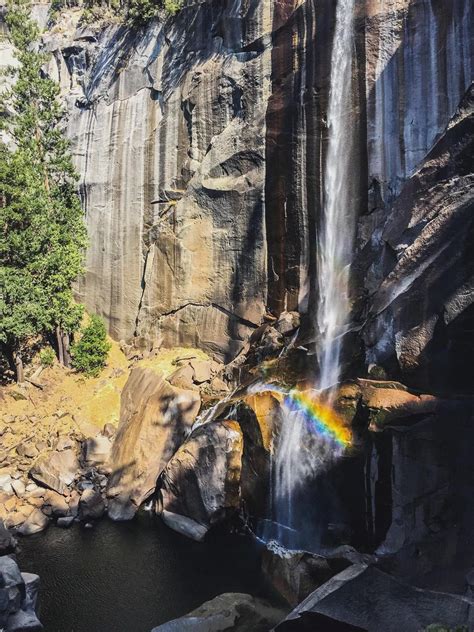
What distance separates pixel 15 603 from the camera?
11.5 meters

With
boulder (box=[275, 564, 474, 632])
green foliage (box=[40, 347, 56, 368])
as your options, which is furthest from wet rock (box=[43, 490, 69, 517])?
boulder (box=[275, 564, 474, 632])

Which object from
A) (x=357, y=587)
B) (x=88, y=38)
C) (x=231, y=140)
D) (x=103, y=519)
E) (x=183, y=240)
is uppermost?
(x=88, y=38)

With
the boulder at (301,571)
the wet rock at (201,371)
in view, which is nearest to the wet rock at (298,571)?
the boulder at (301,571)

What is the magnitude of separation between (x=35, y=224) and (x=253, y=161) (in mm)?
9600

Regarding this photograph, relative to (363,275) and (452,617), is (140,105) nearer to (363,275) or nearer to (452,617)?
(363,275)

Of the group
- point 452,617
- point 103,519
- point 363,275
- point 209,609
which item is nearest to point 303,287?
point 363,275

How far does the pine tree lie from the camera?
22.5 meters

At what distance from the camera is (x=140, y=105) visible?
26.6 m

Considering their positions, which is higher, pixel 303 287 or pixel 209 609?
pixel 303 287

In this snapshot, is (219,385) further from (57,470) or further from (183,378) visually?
(57,470)

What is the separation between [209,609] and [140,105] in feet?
74.8

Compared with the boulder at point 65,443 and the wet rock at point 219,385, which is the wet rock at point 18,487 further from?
the wet rock at point 219,385

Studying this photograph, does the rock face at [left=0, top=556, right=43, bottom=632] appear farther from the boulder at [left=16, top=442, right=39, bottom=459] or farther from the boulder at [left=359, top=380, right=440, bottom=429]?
the boulder at [left=359, top=380, right=440, bottom=429]

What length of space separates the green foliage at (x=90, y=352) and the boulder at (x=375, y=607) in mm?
16853
